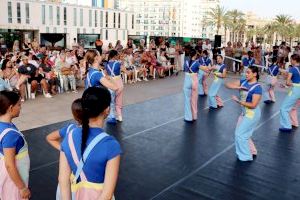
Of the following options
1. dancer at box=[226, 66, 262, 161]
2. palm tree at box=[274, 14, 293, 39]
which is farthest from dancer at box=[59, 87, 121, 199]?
palm tree at box=[274, 14, 293, 39]

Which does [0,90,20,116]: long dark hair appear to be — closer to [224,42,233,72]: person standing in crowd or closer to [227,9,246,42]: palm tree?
[224,42,233,72]: person standing in crowd

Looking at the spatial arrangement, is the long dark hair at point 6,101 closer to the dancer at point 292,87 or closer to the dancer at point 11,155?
the dancer at point 11,155

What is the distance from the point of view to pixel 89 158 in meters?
2.22

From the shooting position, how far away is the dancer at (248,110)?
224 inches

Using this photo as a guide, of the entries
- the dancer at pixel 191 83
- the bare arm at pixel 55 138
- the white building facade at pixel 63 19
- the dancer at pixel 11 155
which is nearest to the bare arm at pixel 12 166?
the dancer at pixel 11 155

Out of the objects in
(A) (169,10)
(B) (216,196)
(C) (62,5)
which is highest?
(A) (169,10)

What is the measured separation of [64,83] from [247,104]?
7552 mm

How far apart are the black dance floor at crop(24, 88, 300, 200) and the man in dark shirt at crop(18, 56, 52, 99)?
121 inches

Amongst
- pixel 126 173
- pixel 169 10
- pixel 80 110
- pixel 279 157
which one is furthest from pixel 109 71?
pixel 169 10

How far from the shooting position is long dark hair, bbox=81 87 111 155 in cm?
223

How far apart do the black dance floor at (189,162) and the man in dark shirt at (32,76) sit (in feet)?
10.1

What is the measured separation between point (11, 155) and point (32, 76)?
27.3 feet

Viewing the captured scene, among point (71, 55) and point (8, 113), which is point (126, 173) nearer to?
point (8, 113)

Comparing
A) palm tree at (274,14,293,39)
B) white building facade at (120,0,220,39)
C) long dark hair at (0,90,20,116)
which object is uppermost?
white building facade at (120,0,220,39)
